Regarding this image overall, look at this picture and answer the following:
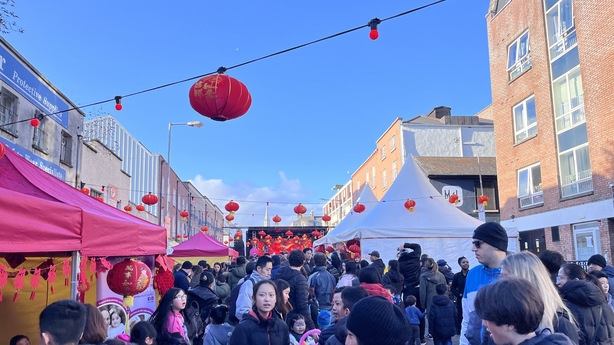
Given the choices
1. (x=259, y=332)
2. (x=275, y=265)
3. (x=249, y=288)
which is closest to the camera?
(x=259, y=332)

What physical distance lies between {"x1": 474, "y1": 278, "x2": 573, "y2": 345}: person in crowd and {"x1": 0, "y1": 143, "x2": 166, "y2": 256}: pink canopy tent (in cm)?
323

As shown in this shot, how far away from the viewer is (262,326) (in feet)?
12.9

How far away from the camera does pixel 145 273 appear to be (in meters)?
5.47

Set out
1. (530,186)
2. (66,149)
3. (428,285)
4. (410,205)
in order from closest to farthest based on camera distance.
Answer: (428,285)
(410,205)
(66,149)
(530,186)

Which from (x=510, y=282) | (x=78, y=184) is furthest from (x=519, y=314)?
(x=78, y=184)

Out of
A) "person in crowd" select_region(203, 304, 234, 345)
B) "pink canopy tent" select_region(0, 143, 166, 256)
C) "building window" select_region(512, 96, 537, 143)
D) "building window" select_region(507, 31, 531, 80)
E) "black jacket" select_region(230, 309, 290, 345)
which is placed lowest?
"person in crowd" select_region(203, 304, 234, 345)

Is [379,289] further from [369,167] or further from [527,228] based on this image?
[369,167]

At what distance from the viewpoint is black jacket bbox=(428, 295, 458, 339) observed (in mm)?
7707

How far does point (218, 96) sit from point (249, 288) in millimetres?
2519

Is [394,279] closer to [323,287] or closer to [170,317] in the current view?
[323,287]

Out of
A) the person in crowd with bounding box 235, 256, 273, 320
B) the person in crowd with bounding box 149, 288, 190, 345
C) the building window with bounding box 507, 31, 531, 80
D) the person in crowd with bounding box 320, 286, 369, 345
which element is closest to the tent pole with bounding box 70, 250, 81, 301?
the person in crowd with bounding box 149, 288, 190, 345

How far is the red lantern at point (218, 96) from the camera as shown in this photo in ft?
20.5

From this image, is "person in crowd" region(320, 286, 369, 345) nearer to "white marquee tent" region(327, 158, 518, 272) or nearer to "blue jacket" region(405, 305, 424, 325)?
"blue jacket" region(405, 305, 424, 325)

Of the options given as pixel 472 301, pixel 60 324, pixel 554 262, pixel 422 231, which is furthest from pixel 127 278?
pixel 422 231
